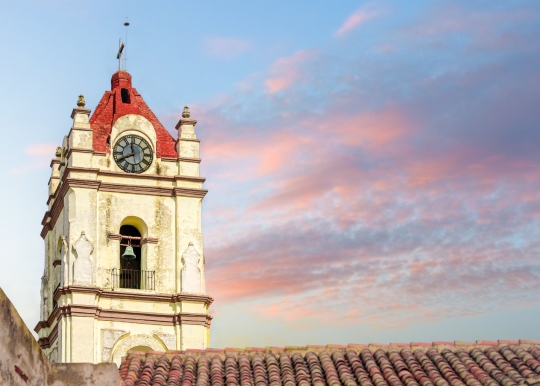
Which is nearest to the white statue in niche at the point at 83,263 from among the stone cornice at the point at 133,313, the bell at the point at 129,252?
the stone cornice at the point at 133,313

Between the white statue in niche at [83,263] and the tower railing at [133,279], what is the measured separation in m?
0.83

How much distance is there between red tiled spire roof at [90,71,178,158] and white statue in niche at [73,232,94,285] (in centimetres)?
325

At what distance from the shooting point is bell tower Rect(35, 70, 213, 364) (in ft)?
128

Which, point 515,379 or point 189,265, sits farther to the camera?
point 189,265

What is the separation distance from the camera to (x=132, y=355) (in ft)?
72.2

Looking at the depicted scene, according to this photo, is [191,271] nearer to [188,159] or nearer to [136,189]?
[136,189]

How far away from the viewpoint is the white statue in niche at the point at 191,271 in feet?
131

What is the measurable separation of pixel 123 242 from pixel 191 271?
2.27m

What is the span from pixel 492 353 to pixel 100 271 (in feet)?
63.5

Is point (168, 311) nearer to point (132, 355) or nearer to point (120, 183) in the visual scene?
point (120, 183)

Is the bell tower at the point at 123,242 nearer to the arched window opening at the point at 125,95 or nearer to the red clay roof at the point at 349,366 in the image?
the arched window opening at the point at 125,95

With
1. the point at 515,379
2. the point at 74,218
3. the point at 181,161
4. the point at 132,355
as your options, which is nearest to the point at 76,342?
the point at 74,218

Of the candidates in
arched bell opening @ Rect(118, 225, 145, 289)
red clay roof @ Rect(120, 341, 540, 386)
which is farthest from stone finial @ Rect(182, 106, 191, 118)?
red clay roof @ Rect(120, 341, 540, 386)

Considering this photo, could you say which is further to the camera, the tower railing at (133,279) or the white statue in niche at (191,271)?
the white statue in niche at (191,271)
